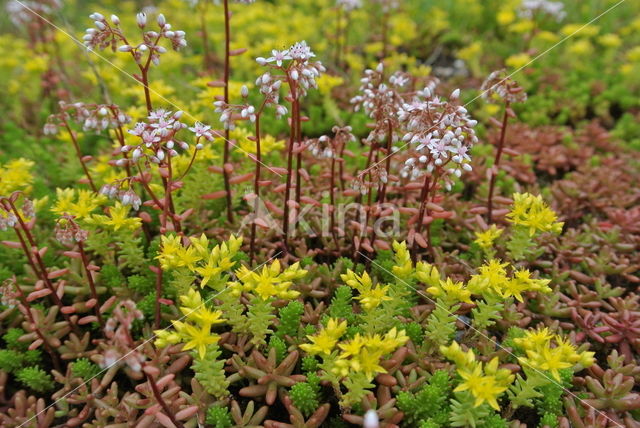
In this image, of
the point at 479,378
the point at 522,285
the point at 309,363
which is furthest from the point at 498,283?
the point at 309,363

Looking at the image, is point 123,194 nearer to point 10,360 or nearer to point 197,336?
point 197,336

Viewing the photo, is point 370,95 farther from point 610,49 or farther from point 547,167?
point 610,49

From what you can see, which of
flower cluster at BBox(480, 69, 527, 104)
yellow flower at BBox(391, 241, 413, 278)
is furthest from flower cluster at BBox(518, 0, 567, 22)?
yellow flower at BBox(391, 241, 413, 278)

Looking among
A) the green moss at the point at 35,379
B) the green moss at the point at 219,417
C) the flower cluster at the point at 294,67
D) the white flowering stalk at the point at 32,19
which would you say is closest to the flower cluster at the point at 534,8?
the flower cluster at the point at 294,67

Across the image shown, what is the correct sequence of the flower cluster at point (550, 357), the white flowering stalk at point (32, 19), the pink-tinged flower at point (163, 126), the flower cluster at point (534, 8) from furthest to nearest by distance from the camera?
the flower cluster at point (534, 8)
the white flowering stalk at point (32, 19)
the pink-tinged flower at point (163, 126)
the flower cluster at point (550, 357)

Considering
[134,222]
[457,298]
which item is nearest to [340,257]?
[457,298]

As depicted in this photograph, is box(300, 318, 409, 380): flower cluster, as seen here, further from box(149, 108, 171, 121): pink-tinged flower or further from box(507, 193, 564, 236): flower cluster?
box(149, 108, 171, 121): pink-tinged flower

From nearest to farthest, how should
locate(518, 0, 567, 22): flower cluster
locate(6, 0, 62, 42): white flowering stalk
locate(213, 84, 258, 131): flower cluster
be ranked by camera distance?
locate(213, 84, 258, 131): flower cluster
locate(6, 0, 62, 42): white flowering stalk
locate(518, 0, 567, 22): flower cluster

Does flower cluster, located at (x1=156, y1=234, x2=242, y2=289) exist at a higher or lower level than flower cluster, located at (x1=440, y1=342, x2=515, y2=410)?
higher

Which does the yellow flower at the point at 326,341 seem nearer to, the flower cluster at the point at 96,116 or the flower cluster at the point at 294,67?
the flower cluster at the point at 294,67
